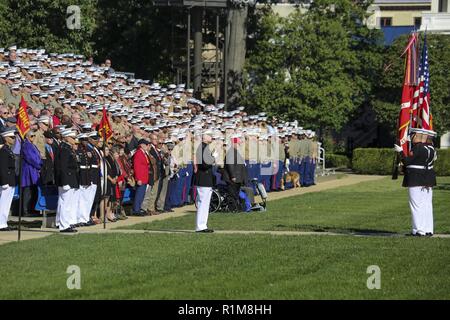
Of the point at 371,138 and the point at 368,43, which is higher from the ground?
the point at 368,43

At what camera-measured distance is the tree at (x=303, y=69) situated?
5347cm

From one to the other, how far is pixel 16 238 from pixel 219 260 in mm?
5086

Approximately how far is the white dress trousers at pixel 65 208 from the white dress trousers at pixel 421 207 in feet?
21.4

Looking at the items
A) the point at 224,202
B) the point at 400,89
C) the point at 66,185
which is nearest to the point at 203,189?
the point at 66,185

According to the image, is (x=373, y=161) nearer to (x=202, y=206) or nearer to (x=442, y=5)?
(x=442, y=5)

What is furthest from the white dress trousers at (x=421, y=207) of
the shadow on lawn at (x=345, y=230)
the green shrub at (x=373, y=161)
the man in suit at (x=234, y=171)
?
the green shrub at (x=373, y=161)

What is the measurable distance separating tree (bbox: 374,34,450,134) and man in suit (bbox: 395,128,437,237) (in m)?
37.2

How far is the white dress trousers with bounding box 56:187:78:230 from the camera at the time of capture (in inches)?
952

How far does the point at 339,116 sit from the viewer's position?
54625mm

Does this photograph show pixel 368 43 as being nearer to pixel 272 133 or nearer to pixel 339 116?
pixel 339 116

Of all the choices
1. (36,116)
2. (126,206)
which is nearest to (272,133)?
(126,206)

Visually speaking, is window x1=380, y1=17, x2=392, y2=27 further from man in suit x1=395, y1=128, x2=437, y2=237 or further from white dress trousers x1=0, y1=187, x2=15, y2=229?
white dress trousers x1=0, y1=187, x2=15, y2=229
